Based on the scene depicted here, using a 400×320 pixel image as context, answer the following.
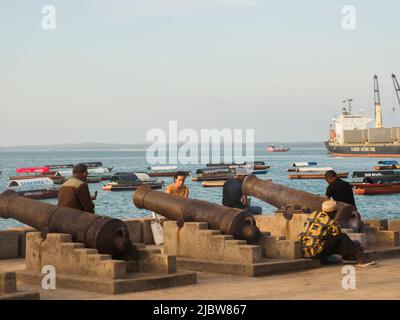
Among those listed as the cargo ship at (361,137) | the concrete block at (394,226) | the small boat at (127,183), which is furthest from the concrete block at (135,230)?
the cargo ship at (361,137)

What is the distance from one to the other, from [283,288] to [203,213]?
8.92 ft

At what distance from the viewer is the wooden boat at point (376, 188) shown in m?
79.4

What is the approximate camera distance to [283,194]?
15.1 m

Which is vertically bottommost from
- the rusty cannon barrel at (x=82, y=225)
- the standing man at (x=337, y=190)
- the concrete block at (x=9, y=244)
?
the concrete block at (x=9, y=244)

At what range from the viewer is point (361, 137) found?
179 metres

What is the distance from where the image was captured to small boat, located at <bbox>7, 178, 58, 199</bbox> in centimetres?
8100

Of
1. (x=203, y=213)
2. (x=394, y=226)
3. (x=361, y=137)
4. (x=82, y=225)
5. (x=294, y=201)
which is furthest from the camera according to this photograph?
(x=361, y=137)

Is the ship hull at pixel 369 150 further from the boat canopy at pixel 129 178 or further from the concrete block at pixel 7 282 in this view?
the concrete block at pixel 7 282

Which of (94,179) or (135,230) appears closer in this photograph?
(135,230)

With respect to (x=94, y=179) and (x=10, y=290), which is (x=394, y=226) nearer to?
(x=10, y=290)

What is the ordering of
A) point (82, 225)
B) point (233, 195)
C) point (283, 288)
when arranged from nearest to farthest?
point (283, 288) → point (82, 225) → point (233, 195)

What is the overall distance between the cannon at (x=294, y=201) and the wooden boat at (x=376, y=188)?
2563 inches

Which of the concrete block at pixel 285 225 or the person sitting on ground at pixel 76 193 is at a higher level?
the person sitting on ground at pixel 76 193

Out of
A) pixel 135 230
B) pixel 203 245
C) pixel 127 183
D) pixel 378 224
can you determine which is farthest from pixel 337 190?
pixel 127 183
